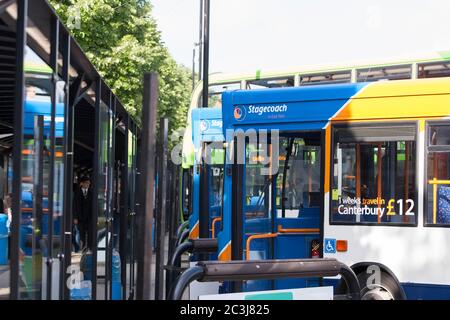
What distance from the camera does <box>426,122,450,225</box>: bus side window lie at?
7.73 meters

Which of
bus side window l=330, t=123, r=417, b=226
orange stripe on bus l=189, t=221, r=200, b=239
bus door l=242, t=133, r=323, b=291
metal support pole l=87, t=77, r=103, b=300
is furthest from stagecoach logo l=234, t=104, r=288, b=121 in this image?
orange stripe on bus l=189, t=221, r=200, b=239

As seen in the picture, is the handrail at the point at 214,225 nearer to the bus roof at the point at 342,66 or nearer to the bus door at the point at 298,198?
the bus roof at the point at 342,66

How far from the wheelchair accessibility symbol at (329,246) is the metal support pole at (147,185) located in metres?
5.44

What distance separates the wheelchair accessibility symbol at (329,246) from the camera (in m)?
8.23

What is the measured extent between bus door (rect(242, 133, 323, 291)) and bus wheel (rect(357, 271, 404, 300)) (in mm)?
833

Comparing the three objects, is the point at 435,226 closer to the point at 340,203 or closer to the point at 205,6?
the point at 340,203

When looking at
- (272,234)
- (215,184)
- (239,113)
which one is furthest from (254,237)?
(215,184)

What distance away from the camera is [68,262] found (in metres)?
4.86

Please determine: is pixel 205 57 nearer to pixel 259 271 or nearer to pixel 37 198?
pixel 259 271

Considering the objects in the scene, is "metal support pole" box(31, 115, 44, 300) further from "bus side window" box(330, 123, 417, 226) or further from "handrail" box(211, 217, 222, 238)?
"handrail" box(211, 217, 222, 238)

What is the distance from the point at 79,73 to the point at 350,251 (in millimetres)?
4132

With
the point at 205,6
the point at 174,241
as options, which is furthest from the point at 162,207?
the point at 205,6

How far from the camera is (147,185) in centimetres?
299

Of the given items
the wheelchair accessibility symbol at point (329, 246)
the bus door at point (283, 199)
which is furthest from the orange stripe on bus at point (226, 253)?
the wheelchair accessibility symbol at point (329, 246)
